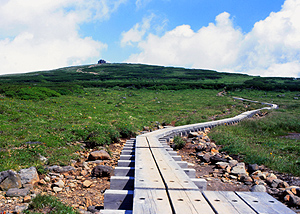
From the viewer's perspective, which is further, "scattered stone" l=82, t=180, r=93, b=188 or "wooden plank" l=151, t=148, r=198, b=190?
"scattered stone" l=82, t=180, r=93, b=188

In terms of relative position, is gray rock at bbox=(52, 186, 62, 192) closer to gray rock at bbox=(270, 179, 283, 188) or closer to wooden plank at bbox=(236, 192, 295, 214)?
wooden plank at bbox=(236, 192, 295, 214)

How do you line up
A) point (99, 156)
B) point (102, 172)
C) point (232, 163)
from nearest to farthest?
point (102, 172) → point (232, 163) → point (99, 156)

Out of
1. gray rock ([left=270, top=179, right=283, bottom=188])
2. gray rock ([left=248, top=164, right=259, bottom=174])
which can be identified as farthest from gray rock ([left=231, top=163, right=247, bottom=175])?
gray rock ([left=270, top=179, right=283, bottom=188])

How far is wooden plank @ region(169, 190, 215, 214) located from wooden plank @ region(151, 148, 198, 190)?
17 centimetres

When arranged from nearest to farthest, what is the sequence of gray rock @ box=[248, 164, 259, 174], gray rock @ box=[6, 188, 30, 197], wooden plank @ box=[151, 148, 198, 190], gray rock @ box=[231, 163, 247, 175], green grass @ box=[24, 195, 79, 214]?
wooden plank @ box=[151, 148, 198, 190]
green grass @ box=[24, 195, 79, 214]
gray rock @ box=[6, 188, 30, 197]
gray rock @ box=[231, 163, 247, 175]
gray rock @ box=[248, 164, 259, 174]

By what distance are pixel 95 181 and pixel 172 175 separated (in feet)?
10.8

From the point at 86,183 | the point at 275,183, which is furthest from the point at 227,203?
the point at 86,183

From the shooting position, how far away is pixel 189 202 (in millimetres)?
2834

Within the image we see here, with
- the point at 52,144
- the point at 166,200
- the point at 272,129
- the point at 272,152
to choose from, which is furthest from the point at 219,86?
the point at 166,200

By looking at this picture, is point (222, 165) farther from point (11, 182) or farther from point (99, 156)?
point (11, 182)

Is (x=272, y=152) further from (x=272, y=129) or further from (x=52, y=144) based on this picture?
(x=52, y=144)

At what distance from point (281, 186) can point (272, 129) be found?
34.4 ft

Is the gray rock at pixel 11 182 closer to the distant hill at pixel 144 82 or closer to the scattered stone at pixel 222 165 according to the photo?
the scattered stone at pixel 222 165

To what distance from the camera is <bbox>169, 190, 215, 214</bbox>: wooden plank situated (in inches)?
103
